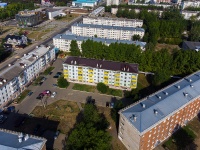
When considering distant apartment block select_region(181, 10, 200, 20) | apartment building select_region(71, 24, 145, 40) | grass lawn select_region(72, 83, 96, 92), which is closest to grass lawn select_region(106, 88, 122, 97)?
grass lawn select_region(72, 83, 96, 92)

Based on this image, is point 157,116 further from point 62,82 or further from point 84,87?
point 62,82

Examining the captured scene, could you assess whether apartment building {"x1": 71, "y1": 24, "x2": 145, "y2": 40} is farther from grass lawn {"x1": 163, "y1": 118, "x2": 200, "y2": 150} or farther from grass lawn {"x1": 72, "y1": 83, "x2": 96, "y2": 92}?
grass lawn {"x1": 163, "y1": 118, "x2": 200, "y2": 150}

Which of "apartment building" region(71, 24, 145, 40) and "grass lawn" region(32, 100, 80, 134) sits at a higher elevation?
"apartment building" region(71, 24, 145, 40)

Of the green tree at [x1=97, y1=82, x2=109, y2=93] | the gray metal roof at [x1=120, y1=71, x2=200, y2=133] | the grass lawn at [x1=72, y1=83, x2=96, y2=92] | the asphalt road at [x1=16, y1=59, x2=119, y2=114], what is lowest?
the asphalt road at [x1=16, y1=59, x2=119, y2=114]

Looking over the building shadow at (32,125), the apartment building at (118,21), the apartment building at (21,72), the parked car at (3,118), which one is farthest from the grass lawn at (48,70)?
the apartment building at (118,21)

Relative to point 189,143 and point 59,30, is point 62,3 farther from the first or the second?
point 189,143

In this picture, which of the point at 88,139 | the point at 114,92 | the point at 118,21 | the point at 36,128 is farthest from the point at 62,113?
the point at 118,21
